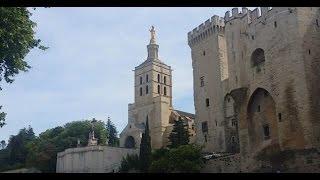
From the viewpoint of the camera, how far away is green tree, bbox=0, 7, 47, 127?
18.5 metres

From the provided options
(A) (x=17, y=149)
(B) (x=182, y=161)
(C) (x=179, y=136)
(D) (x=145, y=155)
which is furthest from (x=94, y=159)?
(A) (x=17, y=149)

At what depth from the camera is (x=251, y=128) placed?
111ft

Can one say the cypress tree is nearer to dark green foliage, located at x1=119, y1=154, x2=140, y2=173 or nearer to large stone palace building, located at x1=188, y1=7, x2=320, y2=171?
dark green foliage, located at x1=119, y1=154, x2=140, y2=173

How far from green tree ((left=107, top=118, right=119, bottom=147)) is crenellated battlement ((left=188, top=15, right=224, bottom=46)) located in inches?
973

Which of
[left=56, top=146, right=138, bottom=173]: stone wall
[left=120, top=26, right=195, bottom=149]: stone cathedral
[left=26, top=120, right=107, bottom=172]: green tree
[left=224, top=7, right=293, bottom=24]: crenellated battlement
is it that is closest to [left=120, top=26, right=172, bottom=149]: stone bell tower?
[left=120, top=26, right=195, bottom=149]: stone cathedral

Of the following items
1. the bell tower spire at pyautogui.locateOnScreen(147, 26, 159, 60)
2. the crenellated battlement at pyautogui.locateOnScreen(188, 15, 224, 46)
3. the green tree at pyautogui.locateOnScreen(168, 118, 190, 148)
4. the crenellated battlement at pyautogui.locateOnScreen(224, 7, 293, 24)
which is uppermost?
the bell tower spire at pyautogui.locateOnScreen(147, 26, 159, 60)

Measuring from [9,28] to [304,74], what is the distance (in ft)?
63.6

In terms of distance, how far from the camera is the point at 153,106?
63375 millimetres

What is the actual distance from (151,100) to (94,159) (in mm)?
15816

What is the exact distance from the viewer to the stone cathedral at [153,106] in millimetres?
59812

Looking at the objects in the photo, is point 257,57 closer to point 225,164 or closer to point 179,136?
point 225,164

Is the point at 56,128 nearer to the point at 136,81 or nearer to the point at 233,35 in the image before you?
the point at 136,81
